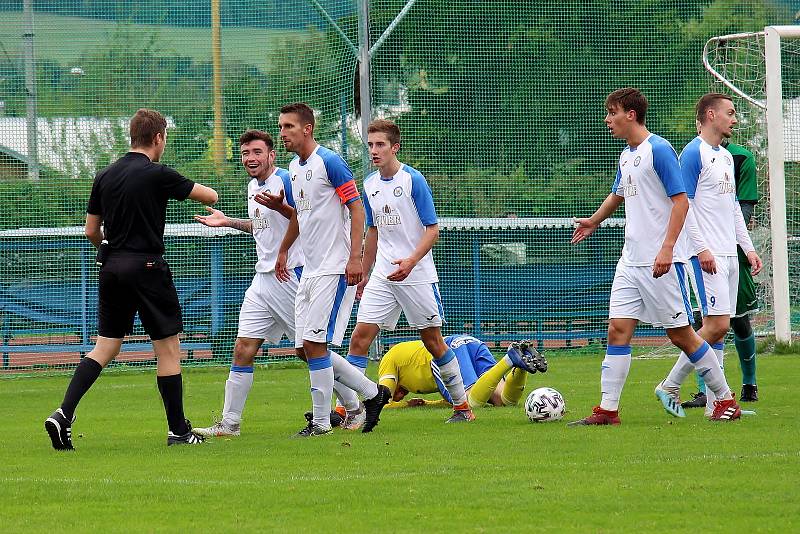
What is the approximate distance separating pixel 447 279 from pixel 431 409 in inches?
283

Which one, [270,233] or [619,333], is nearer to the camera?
[619,333]

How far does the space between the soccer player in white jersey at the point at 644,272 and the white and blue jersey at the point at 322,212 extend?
77.5 inches

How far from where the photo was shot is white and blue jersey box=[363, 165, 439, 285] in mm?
9477

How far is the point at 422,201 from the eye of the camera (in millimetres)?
9453

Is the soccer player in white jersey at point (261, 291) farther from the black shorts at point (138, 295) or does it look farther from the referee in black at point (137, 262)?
the black shorts at point (138, 295)

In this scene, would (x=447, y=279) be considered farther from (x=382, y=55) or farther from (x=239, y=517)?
(x=239, y=517)

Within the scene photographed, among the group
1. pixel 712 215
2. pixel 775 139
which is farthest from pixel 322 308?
pixel 775 139

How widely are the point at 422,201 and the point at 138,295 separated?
7.41 ft

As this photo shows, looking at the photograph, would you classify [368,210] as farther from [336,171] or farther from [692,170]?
[692,170]

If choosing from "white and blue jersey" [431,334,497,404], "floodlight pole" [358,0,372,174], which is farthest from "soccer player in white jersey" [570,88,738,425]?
"floodlight pole" [358,0,372,174]

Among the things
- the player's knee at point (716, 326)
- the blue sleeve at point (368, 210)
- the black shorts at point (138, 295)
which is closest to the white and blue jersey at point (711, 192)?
the player's knee at point (716, 326)

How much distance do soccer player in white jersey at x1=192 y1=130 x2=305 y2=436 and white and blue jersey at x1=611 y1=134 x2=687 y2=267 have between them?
8.04 ft

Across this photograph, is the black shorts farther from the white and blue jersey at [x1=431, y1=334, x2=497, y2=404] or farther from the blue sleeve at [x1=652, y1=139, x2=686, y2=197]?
the white and blue jersey at [x1=431, y1=334, x2=497, y2=404]

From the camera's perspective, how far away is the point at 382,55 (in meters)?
18.2
